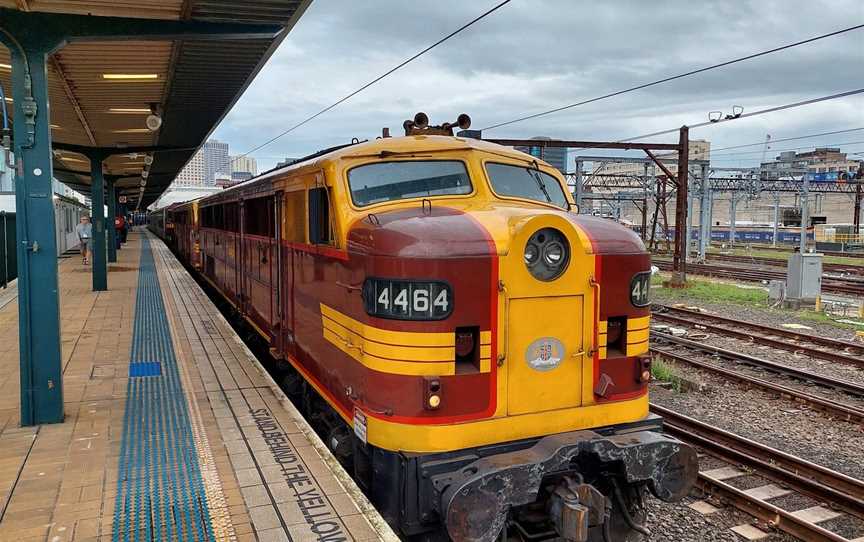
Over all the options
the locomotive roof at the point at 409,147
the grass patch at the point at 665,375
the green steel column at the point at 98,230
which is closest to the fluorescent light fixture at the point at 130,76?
the locomotive roof at the point at 409,147

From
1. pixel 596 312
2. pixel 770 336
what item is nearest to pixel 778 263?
pixel 770 336

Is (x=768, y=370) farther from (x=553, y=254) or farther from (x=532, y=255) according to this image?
(x=532, y=255)

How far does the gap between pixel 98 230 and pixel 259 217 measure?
10.3 metres

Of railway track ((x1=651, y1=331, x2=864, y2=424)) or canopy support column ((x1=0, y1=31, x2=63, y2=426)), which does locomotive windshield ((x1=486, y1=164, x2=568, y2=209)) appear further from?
railway track ((x1=651, y1=331, x2=864, y2=424))

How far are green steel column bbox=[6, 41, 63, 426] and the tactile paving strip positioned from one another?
834 millimetres

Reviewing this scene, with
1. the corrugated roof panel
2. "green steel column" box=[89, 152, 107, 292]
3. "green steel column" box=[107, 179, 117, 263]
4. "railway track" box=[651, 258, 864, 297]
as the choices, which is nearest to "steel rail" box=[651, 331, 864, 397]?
the corrugated roof panel

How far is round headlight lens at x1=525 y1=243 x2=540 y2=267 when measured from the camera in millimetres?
4719

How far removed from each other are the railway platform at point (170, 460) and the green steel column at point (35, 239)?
379mm

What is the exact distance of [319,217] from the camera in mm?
5930

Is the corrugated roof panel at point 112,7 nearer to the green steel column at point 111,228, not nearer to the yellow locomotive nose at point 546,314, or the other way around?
the yellow locomotive nose at point 546,314

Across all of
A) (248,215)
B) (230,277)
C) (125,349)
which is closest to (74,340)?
(125,349)

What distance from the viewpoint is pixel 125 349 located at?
9773mm

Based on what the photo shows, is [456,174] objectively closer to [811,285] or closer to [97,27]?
[97,27]

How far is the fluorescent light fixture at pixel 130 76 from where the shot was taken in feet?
34.1
